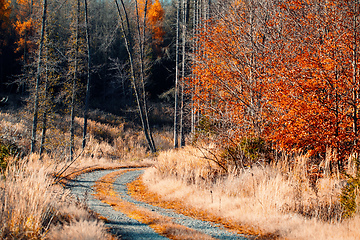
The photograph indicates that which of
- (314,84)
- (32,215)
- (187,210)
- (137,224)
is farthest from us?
(314,84)

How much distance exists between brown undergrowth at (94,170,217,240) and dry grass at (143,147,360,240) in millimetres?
1281

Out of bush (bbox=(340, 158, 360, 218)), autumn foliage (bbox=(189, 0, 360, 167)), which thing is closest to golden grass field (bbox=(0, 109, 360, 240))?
bush (bbox=(340, 158, 360, 218))

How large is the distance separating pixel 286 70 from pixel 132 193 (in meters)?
5.74

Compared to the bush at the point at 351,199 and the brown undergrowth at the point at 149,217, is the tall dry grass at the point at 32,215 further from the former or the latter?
the bush at the point at 351,199

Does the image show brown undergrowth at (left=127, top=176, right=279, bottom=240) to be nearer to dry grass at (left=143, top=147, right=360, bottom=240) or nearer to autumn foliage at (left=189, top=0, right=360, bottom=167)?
dry grass at (left=143, top=147, right=360, bottom=240)

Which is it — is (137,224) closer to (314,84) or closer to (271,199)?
(271,199)

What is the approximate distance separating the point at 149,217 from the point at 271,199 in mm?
2640

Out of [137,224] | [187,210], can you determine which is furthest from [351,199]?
[137,224]

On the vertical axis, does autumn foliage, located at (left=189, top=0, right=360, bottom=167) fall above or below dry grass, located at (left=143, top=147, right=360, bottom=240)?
above

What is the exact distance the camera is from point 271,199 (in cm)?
655

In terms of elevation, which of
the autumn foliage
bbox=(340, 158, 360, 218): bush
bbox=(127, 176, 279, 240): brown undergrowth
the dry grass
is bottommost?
bbox=(127, 176, 279, 240): brown undergrowth

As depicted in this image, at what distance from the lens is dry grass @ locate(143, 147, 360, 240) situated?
17.9 ft

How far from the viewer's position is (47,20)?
618 inches

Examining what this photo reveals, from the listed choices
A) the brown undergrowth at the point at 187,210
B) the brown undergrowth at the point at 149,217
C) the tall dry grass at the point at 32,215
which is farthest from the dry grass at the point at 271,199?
the tall dry grass at the point at 32,215
